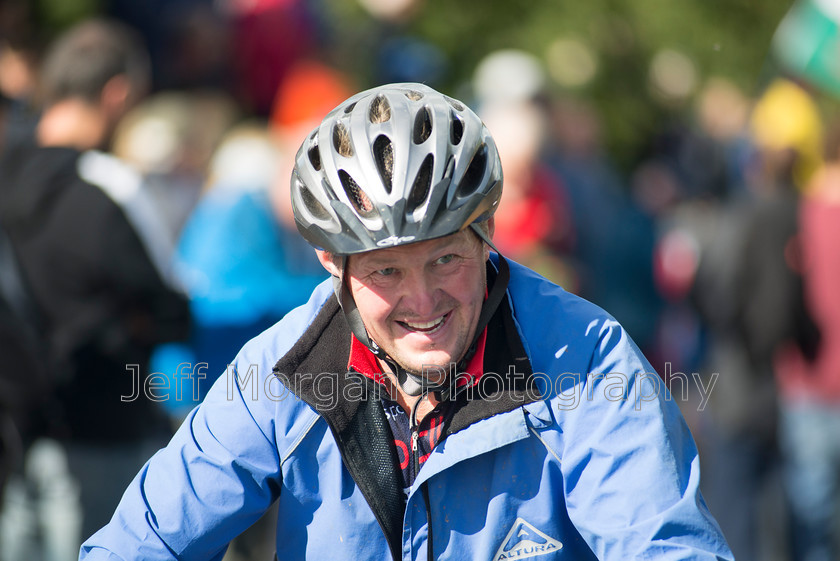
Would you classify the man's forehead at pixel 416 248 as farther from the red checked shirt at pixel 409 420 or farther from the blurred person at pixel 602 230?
the blurred person at pixel 602 230

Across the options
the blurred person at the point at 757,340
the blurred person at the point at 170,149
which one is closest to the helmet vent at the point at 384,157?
the blurred person at the point at 170,149

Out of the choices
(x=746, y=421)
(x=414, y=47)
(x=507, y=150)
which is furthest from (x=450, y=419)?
(x=414, y=47)

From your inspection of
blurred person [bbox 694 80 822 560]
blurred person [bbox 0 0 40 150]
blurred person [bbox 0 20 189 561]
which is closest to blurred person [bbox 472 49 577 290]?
blurred person [bbox 694 80 822 560]

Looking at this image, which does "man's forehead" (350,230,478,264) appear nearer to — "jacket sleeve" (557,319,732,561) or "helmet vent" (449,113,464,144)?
"helmet vent" (449,113,464,144)

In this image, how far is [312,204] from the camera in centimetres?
276

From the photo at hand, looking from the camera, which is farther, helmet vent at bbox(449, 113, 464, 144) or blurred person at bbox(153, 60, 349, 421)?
blurred person at bbox(153, 60, 349, 421)

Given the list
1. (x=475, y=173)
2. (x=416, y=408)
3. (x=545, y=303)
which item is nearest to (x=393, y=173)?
(x=475, y=173)

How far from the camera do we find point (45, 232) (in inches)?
190

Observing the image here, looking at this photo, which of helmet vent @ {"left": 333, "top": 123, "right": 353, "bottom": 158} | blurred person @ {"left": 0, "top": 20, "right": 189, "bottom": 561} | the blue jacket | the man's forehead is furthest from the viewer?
blurred person @ {"left": 0, "top": 20, "right": 189, "bottom": 561}

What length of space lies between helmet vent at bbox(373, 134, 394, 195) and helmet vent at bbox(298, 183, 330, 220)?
195mm

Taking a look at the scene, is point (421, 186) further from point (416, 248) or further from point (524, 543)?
point (524, 543)

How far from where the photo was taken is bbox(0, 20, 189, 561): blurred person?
15.7ft

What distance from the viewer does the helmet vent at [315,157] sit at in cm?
277

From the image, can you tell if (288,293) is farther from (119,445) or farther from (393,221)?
(393,221)
